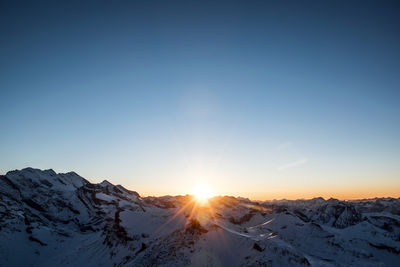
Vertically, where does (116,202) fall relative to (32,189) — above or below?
below

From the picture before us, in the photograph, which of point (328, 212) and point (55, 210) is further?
point (328, 212)

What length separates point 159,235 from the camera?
82.9 meters

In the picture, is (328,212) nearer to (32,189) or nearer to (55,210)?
(55,210)

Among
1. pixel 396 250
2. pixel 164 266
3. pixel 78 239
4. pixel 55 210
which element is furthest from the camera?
pixel 55 210

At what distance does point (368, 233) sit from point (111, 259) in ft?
280

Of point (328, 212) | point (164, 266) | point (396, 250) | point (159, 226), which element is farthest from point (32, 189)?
point (328, 212)

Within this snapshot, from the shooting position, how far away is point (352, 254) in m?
62.9

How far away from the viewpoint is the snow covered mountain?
53594 millimetres

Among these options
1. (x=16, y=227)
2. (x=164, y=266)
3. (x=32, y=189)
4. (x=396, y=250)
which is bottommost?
(x=396, y=250)

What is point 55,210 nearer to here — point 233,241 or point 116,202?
point 116,202

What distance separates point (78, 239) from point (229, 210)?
112 m

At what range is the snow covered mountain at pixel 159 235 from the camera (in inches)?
2110

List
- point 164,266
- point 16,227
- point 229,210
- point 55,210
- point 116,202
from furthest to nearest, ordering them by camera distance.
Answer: point 229,210
point 116,202
point 55,210
point 16,227
point 164,266

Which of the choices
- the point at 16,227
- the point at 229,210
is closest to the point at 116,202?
the point at 16,227
